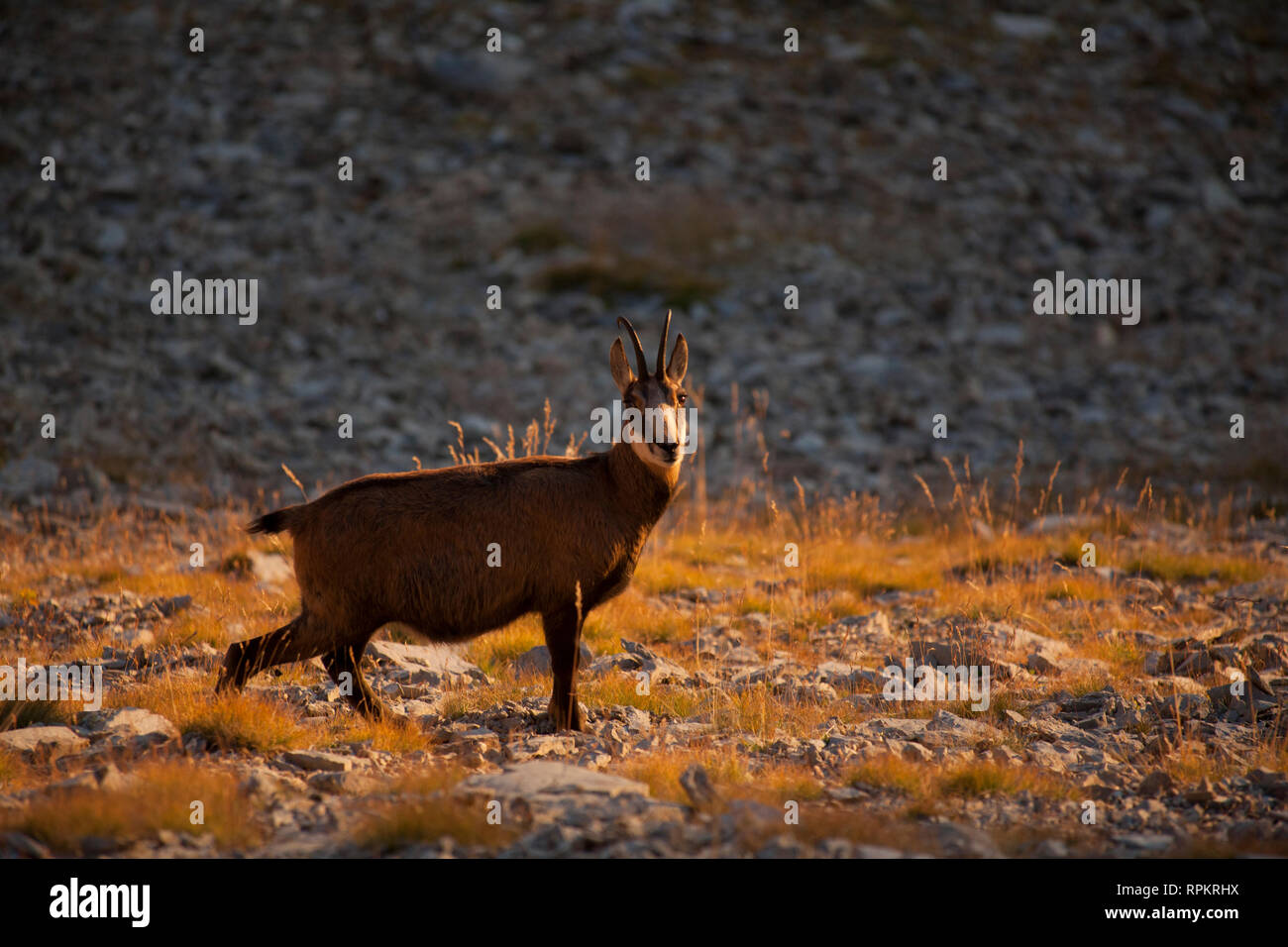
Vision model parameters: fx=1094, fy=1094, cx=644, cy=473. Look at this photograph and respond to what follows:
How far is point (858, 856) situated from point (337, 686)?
12.1 feet

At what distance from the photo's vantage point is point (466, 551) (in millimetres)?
6645

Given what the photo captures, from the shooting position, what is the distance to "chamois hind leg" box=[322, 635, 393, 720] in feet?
22.2

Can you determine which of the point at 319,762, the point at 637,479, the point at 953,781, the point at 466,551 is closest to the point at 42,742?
the point at 319,762

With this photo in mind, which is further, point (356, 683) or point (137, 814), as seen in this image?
point (356, 683)

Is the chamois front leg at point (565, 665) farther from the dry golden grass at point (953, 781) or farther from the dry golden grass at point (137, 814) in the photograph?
the dry golden grass at point (137, 814)

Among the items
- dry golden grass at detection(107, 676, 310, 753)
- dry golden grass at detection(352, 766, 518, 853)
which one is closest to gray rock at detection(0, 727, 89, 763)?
dry golden grass at detection(107, 676, 310, 753)

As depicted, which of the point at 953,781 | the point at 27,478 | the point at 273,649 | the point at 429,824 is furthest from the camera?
the point at 27,478

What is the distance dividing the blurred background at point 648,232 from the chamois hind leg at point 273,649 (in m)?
6.46

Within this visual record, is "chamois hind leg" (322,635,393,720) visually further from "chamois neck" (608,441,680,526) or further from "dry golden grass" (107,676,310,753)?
"chamois neck" (608,441,680,526)

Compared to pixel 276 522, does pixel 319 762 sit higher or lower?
lower

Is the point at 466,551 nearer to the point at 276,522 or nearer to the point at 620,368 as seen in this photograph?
the point at 276,522

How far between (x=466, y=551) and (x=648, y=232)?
1398 cm

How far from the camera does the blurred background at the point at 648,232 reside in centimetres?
1503

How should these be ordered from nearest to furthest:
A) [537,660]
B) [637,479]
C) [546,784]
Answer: [546,784] → [637,479] → [537,660]
